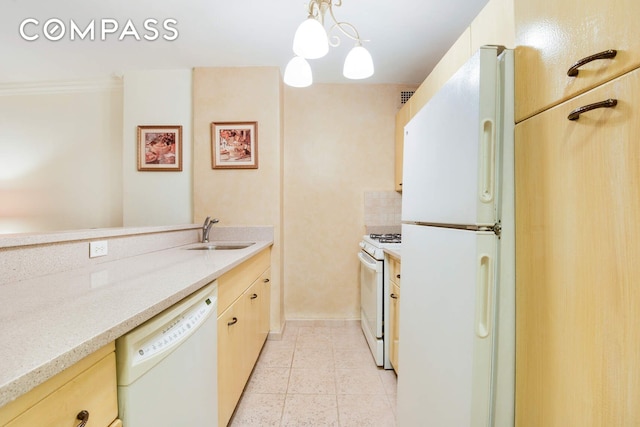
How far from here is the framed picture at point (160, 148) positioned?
251 centimetres

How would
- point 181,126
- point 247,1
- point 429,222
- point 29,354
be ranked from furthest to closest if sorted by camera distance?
point 181,126 → point 247,1 → point 429,222 → point 29,354

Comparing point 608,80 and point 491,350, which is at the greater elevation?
point 608,80

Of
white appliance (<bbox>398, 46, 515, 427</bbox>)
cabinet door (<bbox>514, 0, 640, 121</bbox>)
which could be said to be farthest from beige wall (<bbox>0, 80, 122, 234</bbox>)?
cabinet door (<bbox>514, 0, 640, 121</bbox>)

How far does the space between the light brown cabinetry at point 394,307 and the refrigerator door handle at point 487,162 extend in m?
1.02

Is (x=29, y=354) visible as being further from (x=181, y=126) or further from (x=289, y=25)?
(x=181, y=126)

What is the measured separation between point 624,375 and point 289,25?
7.66 feet

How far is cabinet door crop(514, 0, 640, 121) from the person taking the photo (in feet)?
1.63

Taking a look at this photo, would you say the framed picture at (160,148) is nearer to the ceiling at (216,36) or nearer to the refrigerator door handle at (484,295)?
the ceiling at (216,36)

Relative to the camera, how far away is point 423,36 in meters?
2.02

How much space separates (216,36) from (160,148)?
1.16 meters

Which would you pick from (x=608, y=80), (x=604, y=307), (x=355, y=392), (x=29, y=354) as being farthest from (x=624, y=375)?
(x=355, y=392)

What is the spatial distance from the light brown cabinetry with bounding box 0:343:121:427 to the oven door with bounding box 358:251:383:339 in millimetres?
1610

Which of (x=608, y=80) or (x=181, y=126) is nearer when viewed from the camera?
(x=608, y=80)

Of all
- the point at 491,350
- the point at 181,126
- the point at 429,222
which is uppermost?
the point at 181,126
